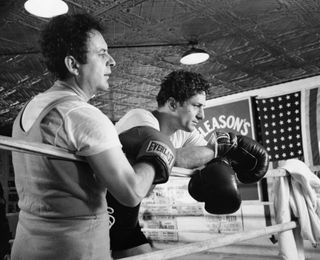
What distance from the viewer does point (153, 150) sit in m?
0.93

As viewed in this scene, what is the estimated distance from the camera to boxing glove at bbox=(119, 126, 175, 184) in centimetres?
91

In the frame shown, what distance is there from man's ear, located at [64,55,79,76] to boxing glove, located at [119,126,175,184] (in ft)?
0.84

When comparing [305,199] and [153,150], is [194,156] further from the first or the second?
[305,199]

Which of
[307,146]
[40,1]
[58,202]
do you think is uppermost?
[40,1]

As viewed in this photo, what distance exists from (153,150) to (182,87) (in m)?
1.07

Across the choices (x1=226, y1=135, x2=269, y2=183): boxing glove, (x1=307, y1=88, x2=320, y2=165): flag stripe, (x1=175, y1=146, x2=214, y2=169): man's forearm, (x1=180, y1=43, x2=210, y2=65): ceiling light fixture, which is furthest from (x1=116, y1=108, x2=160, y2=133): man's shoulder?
(x1=180, y1=43, x2=210, y2=65): ceiling light fixture

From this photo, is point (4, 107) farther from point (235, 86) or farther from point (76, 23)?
point (76, 23)

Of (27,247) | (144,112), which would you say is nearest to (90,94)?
(27,247)

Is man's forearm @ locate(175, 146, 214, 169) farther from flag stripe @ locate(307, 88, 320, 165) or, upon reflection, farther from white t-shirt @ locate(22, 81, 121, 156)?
flag stripe @ locate(307, 88, 320, 165)

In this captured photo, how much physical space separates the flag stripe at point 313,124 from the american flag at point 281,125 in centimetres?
10

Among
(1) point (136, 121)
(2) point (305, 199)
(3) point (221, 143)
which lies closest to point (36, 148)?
(1) point (136, 121)

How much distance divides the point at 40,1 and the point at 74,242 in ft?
8.87

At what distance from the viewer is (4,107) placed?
7164mm

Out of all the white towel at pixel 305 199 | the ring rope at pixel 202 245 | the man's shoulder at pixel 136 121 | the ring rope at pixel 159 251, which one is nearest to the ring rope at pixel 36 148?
the ring rope at pixel 159 251
